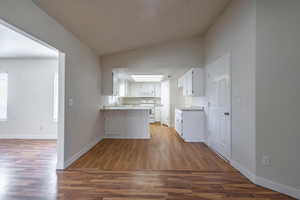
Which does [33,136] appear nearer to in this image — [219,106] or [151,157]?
[151,157]

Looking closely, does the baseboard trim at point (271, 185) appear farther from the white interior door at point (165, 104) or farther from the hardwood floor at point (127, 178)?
the white interior door at point (165, 104)

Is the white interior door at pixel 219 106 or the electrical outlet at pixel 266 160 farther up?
the white interior door at pixel 219 106

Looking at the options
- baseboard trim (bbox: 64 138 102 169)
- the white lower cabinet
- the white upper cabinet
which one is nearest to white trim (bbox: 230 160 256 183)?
the white lower cabinet

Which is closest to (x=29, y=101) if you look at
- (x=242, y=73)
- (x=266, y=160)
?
(x=242, y=73)

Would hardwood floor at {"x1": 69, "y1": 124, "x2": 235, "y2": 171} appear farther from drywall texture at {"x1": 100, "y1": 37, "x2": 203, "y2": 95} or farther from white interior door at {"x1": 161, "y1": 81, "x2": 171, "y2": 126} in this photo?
white interior door at {"x1": 161, "y1": 81, "x2": 171, "y2": 126}

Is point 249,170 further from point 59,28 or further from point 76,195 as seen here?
point 59,28

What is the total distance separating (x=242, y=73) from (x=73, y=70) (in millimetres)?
2923

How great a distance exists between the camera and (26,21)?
1.96 meters

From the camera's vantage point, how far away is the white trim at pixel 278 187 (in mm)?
1953

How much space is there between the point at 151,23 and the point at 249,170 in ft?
9.95

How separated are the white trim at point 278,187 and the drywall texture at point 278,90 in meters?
0.04

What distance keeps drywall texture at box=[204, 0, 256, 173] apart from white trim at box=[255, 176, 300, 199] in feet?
0.50

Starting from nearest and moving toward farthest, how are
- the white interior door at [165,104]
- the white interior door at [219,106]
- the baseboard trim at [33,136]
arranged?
1. the white interior door at [219,106]
2. the baseboard trim at [33,136]
3. the white interior door at [165,104]

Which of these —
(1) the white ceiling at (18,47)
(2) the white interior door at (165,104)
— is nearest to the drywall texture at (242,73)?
(1) the white ceiling at (18,47)
